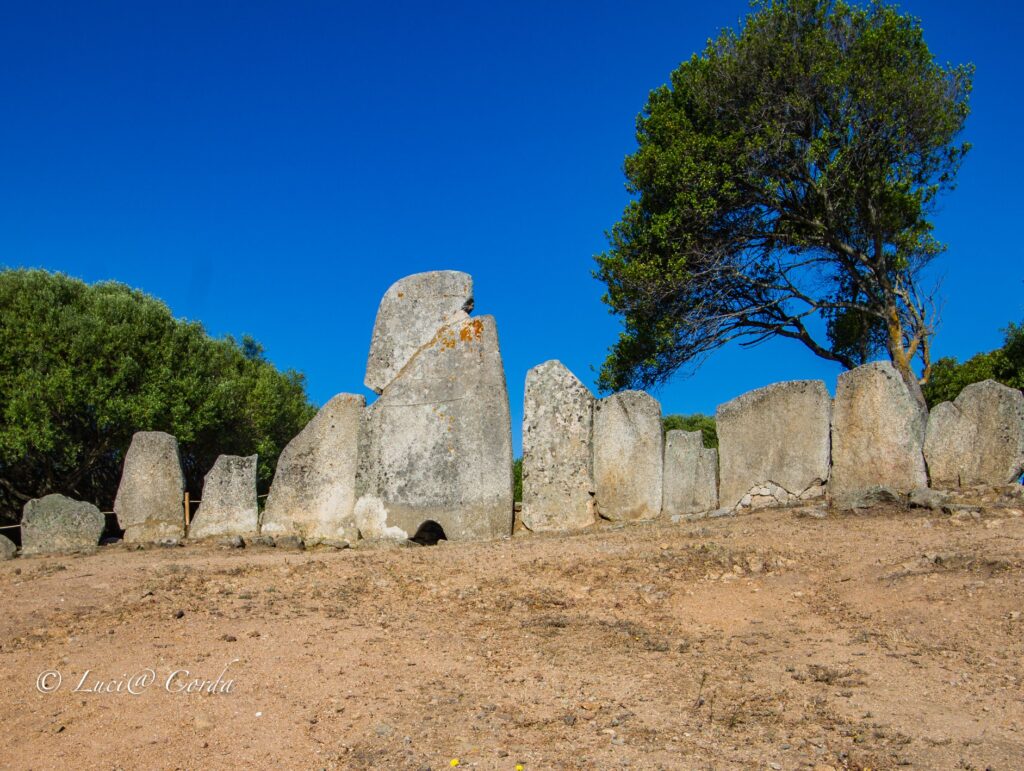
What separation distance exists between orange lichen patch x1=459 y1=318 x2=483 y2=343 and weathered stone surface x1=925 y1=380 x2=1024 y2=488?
522 centimetres

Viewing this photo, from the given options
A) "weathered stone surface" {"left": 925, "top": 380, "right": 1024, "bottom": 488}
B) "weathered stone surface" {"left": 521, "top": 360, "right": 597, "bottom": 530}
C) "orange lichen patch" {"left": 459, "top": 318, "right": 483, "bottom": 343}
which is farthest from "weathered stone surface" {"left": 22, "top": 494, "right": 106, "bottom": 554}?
"weathered stone surface" {"left": 925, "top": 380, "right": 1024, "bottom": 488}

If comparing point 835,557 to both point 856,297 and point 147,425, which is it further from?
point 147,425

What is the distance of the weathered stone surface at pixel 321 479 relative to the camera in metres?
12.0

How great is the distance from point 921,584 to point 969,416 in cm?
374

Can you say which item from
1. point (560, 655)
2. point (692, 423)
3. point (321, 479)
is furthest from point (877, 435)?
point (692, 423)

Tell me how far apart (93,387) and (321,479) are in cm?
797

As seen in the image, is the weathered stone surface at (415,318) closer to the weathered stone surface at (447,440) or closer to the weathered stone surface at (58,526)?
the weathered stone surface at (447,440)

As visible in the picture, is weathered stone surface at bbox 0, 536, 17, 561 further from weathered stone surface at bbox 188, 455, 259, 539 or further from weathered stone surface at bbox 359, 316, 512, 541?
weathered stone surface at bbox 359, 316, 512, 541

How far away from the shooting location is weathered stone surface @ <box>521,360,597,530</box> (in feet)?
37.1

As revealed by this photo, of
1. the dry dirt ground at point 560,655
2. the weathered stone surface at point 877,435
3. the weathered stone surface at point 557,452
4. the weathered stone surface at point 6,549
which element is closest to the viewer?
the dry dirt ground at point 560,655

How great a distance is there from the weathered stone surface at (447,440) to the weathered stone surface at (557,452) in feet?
0.91

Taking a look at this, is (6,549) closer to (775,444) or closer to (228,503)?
(228,503)

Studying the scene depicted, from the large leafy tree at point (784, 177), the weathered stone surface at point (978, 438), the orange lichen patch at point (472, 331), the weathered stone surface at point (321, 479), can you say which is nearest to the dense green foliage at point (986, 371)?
the large leafy tree at point (784, 177)

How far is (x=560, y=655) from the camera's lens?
6141mm
